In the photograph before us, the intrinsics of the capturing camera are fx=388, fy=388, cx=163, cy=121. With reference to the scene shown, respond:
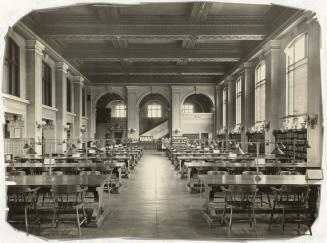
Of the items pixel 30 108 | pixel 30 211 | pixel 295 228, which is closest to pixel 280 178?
pixel 295 228

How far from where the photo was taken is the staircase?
112 feet

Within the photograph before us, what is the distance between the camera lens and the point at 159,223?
658 centimetres

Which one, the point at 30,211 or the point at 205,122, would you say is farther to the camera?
the point at 205,122

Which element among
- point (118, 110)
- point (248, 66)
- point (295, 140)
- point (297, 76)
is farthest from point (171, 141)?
point (295, 140)

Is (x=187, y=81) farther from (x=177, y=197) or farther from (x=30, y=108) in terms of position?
A: (x=177, y=197)

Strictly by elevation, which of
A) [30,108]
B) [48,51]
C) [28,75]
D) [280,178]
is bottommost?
[280,178]

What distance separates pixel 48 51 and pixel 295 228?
1302cm

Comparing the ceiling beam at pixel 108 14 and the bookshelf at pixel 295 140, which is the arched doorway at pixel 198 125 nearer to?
the bookshelf at pixel 295 140

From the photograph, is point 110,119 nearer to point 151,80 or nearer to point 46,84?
point 151,80

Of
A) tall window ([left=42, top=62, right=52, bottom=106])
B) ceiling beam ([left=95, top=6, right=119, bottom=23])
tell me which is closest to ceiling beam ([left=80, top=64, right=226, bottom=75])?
tall window ([left=42, top=62, right=52, bottom=106])

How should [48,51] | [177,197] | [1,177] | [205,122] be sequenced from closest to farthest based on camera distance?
[1,177] < [177,197] < [48,51] < [205,122]

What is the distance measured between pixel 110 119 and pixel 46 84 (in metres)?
17.4

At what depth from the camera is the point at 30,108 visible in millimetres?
14445

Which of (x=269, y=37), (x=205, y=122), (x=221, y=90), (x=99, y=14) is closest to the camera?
(x=99, y=14)
